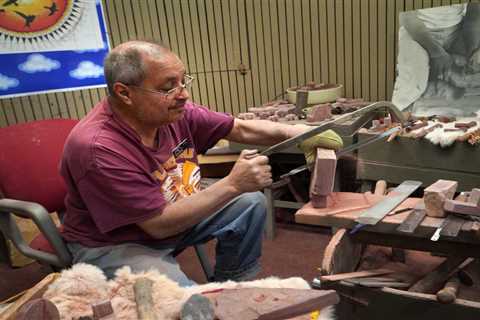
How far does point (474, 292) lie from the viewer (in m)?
1.60

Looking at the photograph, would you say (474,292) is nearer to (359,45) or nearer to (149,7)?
(359,45)

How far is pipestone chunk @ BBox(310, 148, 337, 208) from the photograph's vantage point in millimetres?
1502

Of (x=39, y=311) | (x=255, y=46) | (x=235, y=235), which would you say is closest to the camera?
(x=39, y=311)

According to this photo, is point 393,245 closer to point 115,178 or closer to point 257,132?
point 257,132

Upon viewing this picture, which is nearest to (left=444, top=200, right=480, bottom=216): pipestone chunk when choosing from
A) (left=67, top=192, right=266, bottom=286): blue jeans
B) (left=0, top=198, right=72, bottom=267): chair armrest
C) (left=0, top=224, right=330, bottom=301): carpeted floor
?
(left=67, top=192, right=266, bottom=286): blue jeans

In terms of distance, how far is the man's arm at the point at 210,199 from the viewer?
159 centimetres

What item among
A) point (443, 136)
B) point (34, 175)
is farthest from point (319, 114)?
point (34, 175)

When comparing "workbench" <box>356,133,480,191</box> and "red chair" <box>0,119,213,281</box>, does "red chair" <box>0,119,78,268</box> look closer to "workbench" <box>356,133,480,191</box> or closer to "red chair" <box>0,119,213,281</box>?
"red chair" <box>0,119,213,281</box>

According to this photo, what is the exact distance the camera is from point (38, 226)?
1.64 m

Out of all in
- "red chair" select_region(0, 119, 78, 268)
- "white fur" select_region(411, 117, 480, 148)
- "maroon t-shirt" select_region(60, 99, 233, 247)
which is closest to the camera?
"maroon t-shirt" select_region(60, 99, 233, 247)

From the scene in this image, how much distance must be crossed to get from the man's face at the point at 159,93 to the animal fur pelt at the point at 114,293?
0.69 m

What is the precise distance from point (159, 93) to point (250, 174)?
1.58 feet

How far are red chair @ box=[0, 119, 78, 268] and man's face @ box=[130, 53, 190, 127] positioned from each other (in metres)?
0.60

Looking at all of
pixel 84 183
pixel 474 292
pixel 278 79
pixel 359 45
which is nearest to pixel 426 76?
pixel 359 45
